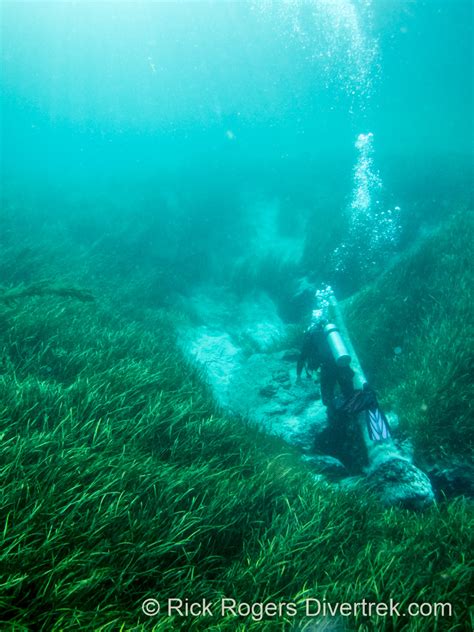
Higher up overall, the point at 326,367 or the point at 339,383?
the point at 326,367

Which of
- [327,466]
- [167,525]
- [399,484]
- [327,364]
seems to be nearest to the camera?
[167,525]

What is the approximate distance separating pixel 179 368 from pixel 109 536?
433 cm

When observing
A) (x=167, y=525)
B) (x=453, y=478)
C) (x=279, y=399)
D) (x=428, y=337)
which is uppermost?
(x=428, y=337)

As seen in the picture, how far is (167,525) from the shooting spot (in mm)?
2752

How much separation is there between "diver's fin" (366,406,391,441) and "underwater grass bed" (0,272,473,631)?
117 centimetres

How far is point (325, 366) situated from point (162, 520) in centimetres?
445

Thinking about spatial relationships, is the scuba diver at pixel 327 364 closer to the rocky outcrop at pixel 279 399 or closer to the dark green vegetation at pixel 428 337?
the rocky outcrop at pixel 279 399

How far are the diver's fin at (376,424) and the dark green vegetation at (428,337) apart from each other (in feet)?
2.85

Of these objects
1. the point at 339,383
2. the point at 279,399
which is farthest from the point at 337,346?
the point at 279,399

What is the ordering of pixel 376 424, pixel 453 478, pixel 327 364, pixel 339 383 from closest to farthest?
pixel 453 478 → pixel 376 424 → pixel 339 383 → pixel 327 364

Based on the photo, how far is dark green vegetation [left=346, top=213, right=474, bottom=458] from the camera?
17.5 feet

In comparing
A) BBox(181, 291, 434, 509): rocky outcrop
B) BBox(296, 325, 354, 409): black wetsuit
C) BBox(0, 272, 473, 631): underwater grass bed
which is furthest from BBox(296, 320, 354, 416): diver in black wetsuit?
BBox(0, 272, 473, 631): underwater grass bed

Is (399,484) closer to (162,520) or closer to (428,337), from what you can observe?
(162,520)

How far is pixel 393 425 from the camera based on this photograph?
6.01 metres
